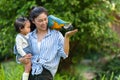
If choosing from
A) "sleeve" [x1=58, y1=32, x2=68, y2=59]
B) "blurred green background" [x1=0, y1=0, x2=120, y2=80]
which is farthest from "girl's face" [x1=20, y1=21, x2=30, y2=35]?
"blurred green background" [x1=0, y1=0, x2=120, y2=80]

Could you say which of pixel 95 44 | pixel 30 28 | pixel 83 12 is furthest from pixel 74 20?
pixel 30 28

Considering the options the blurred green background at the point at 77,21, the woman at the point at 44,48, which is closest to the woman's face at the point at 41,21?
the woman at the point at 44,48

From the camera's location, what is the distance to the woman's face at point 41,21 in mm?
4031

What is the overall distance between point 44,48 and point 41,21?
11.1 inches

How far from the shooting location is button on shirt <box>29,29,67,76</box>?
4.11 m

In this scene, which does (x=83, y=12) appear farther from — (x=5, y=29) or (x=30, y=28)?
(x=30, y=28)

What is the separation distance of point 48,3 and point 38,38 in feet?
8.85

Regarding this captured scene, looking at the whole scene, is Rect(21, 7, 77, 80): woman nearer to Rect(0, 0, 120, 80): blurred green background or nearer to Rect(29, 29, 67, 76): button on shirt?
Rect(29, 29, 67, 76): button on shirt

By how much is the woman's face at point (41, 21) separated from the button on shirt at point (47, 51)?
0.41ft

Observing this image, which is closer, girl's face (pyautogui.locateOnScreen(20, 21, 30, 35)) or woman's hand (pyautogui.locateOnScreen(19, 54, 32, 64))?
woman's hand (pyautogui.locateOnScreen(19, 54, 32, 64))

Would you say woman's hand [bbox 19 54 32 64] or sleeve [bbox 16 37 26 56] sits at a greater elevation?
sleeve [bbox 16 37 26 56]

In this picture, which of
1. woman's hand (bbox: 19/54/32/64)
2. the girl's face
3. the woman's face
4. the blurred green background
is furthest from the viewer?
the blurred green background

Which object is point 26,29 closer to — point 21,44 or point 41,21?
point 21,44

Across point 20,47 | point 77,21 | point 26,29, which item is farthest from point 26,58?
point 77,21
